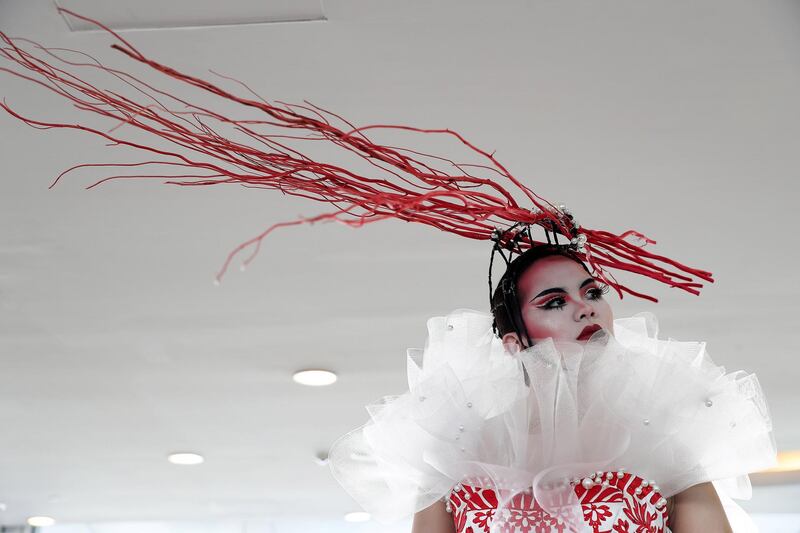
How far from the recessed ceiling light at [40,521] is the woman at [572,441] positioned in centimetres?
643

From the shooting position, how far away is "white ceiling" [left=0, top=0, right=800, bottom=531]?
2.03 meters

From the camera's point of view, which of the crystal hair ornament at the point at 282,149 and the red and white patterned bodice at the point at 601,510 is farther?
the red and white patterned bodice at the point at 601,510

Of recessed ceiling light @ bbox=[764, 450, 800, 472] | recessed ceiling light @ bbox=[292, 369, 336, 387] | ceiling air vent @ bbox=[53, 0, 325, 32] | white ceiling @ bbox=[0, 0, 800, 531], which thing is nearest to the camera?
ceiling air vent @ bbox=[53, 0, 325, 32]

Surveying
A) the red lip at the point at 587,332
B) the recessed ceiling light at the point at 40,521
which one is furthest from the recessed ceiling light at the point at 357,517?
the red lip at the point at 587,332

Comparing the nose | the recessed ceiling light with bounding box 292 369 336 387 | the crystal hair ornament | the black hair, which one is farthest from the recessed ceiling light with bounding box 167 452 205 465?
the nose

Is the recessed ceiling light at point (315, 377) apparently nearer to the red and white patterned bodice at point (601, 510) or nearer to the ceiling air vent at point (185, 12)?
the ceiling air vent at point (185, 12)

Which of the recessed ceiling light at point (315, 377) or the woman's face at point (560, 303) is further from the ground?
the recessed ceiling light at point (315, 377)

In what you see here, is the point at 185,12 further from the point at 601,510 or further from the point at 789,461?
the point at 789,461

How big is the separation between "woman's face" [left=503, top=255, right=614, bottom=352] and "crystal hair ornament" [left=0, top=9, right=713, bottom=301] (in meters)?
0.05

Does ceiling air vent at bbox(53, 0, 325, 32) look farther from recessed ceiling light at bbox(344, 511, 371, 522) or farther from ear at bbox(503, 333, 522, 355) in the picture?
recessed ceiling light at bbox(344, 511, 371, 522)

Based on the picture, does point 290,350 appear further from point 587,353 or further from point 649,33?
point 587,353

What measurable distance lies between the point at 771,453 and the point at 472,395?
0.42 meters

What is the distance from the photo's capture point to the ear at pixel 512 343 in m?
1.47

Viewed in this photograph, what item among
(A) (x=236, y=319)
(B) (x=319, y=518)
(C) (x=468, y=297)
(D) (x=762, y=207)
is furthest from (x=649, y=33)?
(B) (x=319, y=518)
